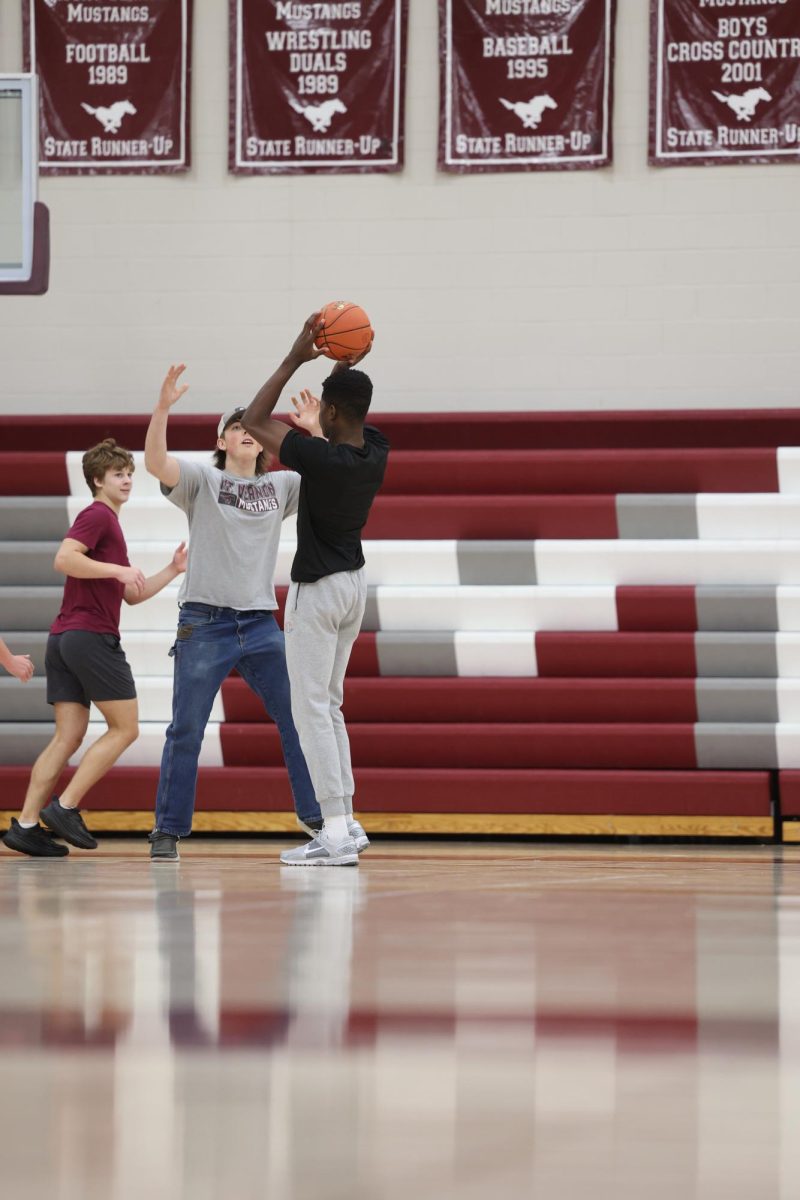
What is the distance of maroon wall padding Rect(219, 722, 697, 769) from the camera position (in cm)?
664

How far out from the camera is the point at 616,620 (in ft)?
23.1

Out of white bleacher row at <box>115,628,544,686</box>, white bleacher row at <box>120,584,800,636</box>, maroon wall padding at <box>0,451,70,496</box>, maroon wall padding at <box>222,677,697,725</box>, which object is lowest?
maroon wall padding at <box>222,677,697,725</box>

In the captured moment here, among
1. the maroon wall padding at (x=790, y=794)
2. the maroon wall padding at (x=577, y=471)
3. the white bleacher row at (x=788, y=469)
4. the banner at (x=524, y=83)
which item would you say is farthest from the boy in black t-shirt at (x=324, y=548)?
the banner at (x=524, y=83)

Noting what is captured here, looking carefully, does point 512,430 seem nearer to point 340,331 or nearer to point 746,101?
point 746,101

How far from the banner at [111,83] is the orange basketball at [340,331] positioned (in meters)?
3.88

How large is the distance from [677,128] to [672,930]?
18.9ft

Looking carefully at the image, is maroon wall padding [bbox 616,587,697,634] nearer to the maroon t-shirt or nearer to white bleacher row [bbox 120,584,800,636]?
white bleacher row [bbox 120,584,800,636]

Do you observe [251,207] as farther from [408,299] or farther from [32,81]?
[32,81]

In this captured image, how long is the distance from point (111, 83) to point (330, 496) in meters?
4.63

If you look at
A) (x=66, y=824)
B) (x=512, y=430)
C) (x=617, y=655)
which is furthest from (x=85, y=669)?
(x=512, y=430)

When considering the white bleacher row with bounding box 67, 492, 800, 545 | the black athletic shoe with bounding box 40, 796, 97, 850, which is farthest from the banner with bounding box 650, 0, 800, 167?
the black athletic shoe with bounding box 40, 796, 97, 850

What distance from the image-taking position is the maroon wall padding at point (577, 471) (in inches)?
290

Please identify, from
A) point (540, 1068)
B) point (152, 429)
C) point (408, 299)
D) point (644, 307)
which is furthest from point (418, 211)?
point (540, 1068)

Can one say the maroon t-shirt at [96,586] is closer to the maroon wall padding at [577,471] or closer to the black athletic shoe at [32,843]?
the black athletic shoe at [32,843]
